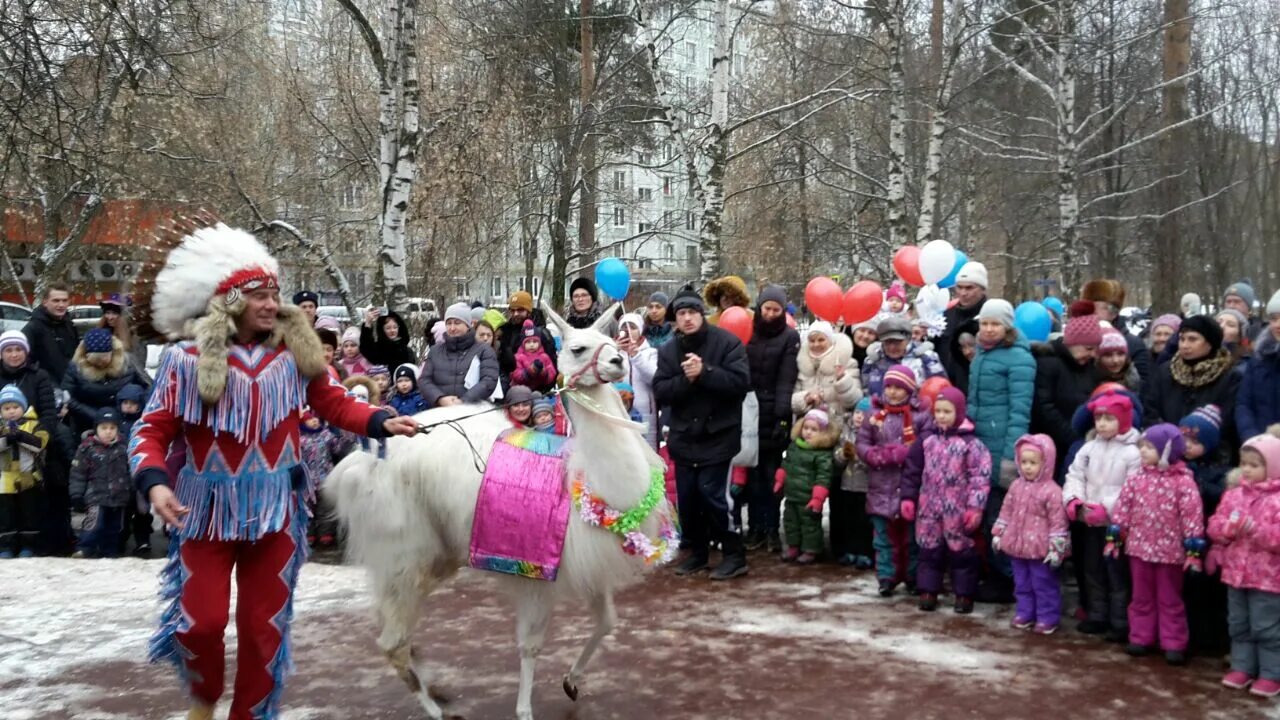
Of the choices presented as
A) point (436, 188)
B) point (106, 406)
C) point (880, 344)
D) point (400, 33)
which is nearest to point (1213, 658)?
point (880, 344)

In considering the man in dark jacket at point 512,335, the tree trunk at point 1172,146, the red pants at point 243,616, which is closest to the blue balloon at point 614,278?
the man in dark jacket at point 512,335

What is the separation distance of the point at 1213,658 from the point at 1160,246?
1152 centimetres

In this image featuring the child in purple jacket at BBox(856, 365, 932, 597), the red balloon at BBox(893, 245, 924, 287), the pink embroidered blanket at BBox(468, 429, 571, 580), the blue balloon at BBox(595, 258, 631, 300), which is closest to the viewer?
the pink embroidered blanket at BBox(468, 429, 571, 580)

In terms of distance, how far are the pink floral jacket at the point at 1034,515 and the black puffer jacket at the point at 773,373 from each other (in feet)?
6.87

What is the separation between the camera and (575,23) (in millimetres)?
20266

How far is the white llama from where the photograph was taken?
15.9 ft

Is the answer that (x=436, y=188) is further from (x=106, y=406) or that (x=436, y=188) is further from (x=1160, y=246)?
(x=1160, y=246)

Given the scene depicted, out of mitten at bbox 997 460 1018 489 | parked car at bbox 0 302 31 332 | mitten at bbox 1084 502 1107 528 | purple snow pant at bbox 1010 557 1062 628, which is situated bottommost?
purple snow pant at bbox 1010 557 1062 628

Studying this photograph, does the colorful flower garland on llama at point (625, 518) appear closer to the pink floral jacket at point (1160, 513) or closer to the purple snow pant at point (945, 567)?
the purple snow pant at point (945, 567)

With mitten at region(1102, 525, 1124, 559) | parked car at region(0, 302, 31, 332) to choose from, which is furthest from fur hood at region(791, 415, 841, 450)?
parked car at region(0, 302, 31, 332)

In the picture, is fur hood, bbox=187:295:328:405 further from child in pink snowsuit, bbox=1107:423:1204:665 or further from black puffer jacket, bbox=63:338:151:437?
black puffer jacket, bbox=63:338:151:437

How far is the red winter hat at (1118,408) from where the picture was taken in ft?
19.6

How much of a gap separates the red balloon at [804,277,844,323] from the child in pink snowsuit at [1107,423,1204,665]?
3787 millimetres

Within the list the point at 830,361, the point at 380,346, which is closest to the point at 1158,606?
the point at 830,361
